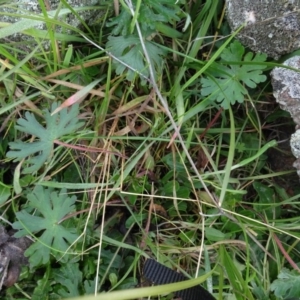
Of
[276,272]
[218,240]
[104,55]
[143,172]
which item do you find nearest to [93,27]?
[104,55]

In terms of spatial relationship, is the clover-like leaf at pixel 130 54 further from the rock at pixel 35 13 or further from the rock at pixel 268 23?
the rock at pixel 268 23

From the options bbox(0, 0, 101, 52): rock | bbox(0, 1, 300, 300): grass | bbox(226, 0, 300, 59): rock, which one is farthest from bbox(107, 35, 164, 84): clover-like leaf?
bbox(226, 0, 300, 59): rock

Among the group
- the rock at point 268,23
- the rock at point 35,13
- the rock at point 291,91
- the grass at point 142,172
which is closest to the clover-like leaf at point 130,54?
the grass at point 142,172

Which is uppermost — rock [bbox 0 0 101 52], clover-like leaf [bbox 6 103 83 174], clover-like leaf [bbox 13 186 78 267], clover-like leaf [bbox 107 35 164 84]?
rock [bbox 0 0 101 52]

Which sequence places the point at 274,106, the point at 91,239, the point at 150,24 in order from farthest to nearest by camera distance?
the point at 274,106 < the point at 91,239 < the point at 150,24

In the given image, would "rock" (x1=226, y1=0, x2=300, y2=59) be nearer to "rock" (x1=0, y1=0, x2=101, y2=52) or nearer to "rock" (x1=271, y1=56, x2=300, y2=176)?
"rock" (x1=271, y1=56, x2=300, y2=176)

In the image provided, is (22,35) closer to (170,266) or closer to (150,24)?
(150,24)
